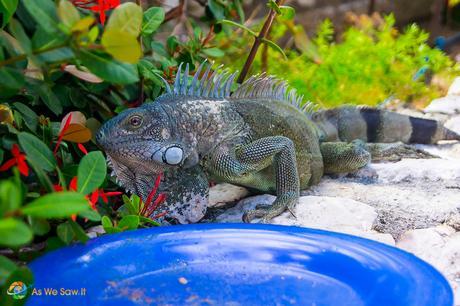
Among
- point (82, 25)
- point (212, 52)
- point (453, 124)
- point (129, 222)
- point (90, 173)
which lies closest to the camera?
point (82, 25)

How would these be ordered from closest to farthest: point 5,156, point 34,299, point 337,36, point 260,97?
point 34,299 → point 5,156 → point 260,97 → point 337,36

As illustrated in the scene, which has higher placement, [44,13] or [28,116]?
[44,13]

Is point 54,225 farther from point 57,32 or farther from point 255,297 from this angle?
point 57,32

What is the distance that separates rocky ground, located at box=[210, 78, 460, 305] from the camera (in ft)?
8.17

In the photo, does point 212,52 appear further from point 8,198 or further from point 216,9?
point 8,198

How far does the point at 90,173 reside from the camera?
1.79m

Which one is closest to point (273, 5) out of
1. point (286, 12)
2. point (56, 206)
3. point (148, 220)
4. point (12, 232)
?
point (286, 12)

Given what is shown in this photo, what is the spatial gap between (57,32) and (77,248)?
2.60ft

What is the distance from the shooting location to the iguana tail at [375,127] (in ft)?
12.1

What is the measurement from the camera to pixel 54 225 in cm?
224

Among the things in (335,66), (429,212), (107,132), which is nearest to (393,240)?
(429,212)

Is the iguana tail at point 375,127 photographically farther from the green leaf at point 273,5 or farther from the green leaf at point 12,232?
the green leaf at point 12,232

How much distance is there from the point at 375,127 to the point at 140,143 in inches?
69.7

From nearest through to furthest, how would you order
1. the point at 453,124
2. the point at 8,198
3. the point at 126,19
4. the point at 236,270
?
the point at 8,198
the point at 126,19
the point at 236,270
the point at 453,124
